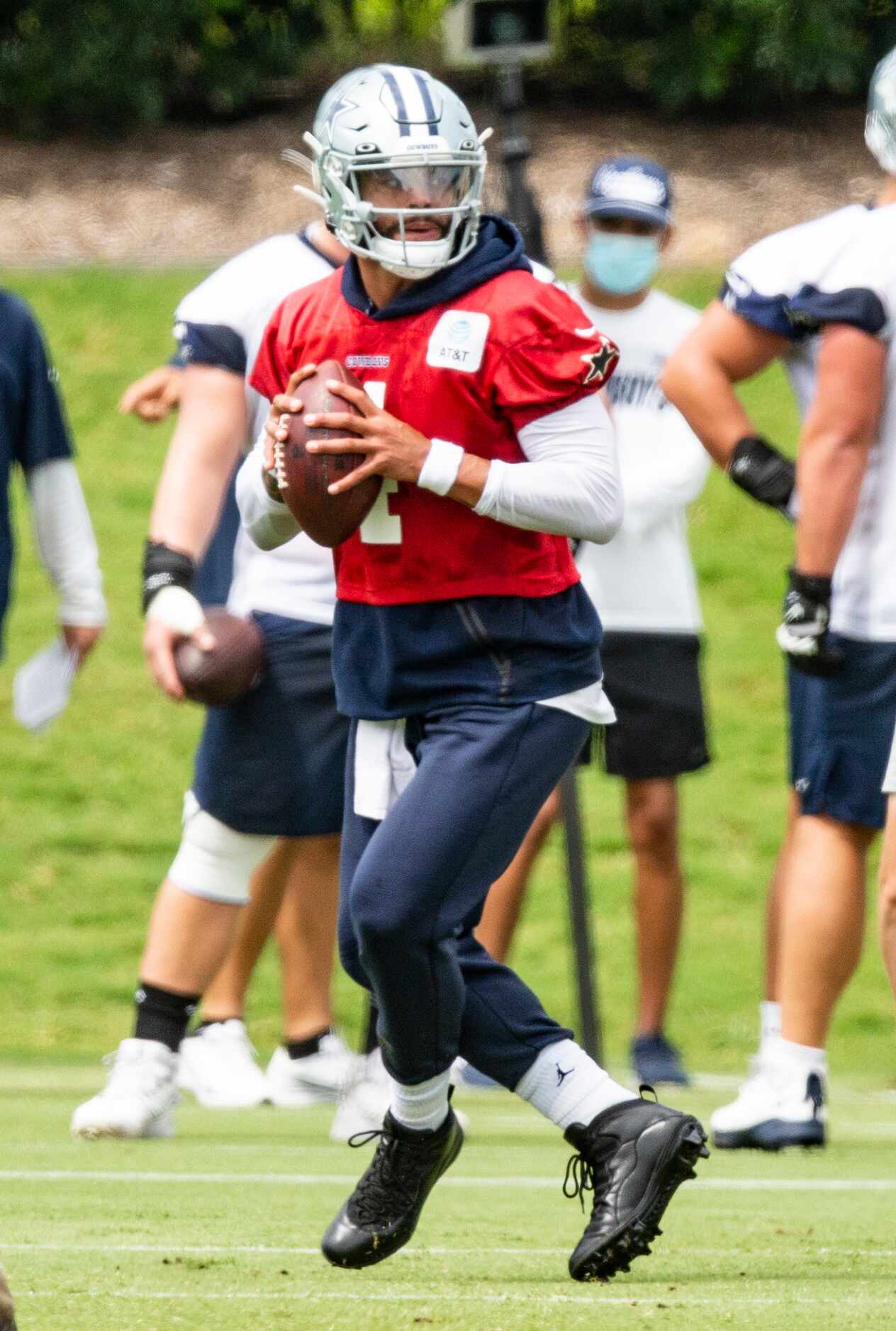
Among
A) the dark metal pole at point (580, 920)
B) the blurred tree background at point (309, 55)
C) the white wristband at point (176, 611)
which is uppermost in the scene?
the white wristband at point (176, 611)

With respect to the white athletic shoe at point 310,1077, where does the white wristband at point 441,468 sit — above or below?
above

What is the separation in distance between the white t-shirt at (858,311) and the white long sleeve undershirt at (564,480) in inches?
48.3

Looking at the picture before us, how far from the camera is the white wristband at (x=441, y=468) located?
355 centimetres

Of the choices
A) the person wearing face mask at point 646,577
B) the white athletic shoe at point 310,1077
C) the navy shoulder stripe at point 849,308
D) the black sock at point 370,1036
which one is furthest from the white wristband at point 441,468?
the person wearing face mask at point 646,577

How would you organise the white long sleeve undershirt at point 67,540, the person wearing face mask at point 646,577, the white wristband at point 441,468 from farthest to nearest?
the person wearing face mask at point 646,577 → the white long sleeve undershirt at point 67,540 → the white wristband at point 441,468

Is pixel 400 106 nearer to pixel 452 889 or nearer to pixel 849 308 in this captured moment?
pixel 452 889

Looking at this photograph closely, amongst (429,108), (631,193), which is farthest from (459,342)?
(631,193)

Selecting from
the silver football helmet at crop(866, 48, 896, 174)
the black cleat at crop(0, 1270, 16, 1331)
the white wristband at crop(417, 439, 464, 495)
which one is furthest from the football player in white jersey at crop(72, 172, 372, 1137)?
the black cleat at crop(0, 1270, 16, 1331)

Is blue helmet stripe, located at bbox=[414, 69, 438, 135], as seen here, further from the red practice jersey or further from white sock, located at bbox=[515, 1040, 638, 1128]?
white sock, located at bbox=[515, 1040, 638, 1128]

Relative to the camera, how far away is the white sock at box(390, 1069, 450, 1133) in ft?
12.1

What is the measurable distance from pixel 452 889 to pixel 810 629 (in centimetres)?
149

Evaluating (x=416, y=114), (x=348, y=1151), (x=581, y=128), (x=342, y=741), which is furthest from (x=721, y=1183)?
(x=581, y=128)

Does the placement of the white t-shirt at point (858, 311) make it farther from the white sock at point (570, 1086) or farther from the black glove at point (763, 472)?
the white sock at point (570, 1086)

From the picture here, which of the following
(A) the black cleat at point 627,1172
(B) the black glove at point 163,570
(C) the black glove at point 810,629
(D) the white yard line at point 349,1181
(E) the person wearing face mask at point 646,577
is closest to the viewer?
(A) the black cleat at point 627,1172
